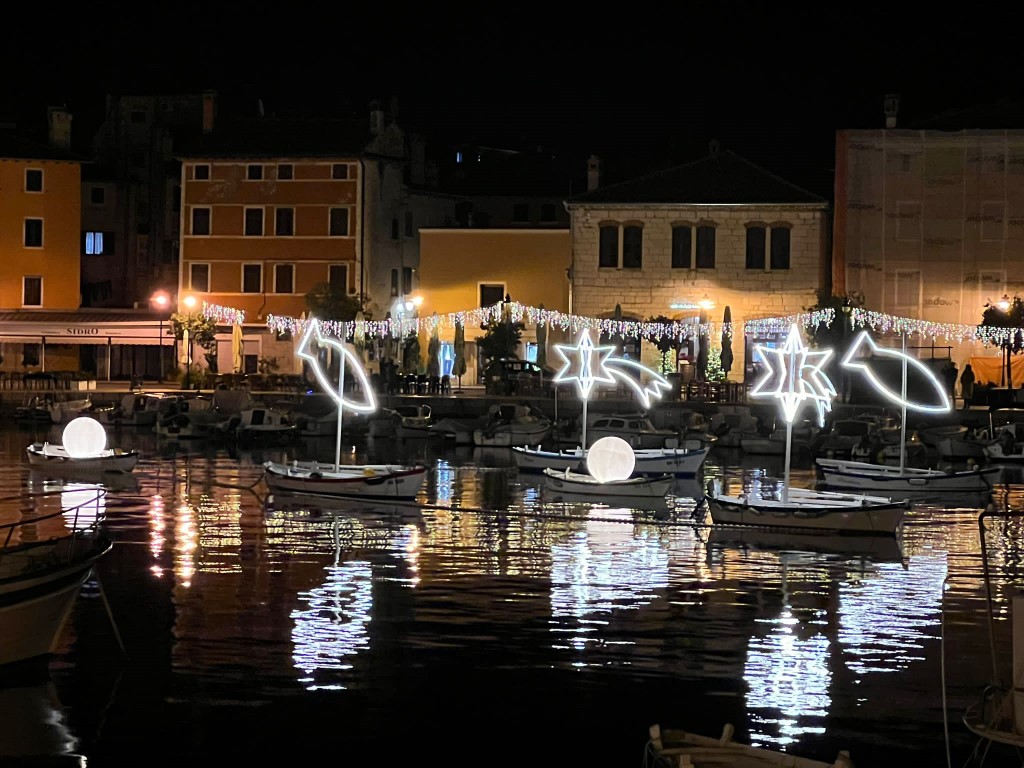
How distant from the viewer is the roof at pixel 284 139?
248ft

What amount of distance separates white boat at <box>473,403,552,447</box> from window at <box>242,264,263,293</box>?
18.8 meters

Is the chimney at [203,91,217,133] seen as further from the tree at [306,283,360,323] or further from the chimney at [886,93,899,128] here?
the chimney at [886,93,899,128]

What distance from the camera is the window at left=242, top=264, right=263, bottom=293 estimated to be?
7631 centimetres

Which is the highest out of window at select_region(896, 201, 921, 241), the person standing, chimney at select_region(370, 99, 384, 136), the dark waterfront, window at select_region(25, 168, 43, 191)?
chimney at select_region(370, 99, 384, 136)

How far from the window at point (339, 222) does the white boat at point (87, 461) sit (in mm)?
30104

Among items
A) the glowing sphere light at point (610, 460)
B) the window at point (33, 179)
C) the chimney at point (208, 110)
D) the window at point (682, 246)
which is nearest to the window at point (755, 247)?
the window at point (682, 246)

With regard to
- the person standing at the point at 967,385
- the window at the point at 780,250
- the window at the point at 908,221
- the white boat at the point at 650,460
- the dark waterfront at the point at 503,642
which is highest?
the window at the point at 908,221

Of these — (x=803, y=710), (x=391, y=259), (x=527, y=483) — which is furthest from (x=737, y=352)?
(x=803, y=710)

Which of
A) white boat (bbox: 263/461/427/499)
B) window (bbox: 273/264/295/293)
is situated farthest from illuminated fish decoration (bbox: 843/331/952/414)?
window (bbox: 273/264/295/293)

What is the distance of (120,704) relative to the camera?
1969 centimetres

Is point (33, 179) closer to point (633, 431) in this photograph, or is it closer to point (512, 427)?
point (512, 427)

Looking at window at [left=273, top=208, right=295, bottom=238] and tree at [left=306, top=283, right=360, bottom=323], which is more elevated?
window at [left=273, top=208, right=295, bottom=238]

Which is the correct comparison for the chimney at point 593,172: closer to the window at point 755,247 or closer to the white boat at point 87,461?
the window at point 755,247

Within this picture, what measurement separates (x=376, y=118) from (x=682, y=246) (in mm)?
15018
